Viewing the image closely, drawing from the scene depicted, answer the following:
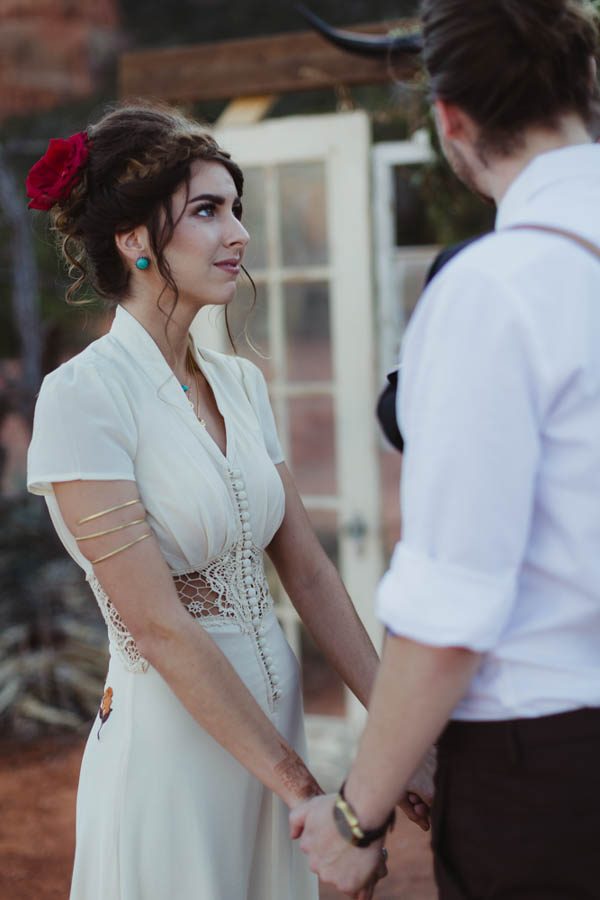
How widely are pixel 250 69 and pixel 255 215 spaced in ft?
1.67

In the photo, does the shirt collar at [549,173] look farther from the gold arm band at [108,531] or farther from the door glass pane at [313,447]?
the door glass pane at [313,447]

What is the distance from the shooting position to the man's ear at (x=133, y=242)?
1.74 metres

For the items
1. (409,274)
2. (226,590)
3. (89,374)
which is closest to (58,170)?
(89,374)

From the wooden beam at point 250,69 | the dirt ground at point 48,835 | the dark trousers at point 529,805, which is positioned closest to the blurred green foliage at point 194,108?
the wooden beam at point 250,69

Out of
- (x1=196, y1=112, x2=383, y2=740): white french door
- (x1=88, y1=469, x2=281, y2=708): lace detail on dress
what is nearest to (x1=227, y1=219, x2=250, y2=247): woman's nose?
(x1=88, y1=469, x2=281, y2=708): lace detail on dress

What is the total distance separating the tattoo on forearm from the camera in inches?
61.1

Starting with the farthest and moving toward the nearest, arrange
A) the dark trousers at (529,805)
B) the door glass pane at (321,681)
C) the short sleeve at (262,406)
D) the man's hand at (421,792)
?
the door glass pane at (321,681), the short sleeve at (262,406), the man's hand at (421,792), the dark trousers at (529,805)

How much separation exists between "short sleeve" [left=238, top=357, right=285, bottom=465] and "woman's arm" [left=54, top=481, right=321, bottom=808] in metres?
0.39

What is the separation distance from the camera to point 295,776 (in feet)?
5.13

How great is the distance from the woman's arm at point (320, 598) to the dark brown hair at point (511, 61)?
89cm

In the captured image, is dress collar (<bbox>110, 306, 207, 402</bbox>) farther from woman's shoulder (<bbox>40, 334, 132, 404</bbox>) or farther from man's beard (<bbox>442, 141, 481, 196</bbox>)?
man's beard (<bbox>442, 141, 481, 196</bbox>)

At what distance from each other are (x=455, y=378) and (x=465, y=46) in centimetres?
35

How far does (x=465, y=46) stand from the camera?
1.12 m

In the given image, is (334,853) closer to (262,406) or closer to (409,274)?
(262,406)
